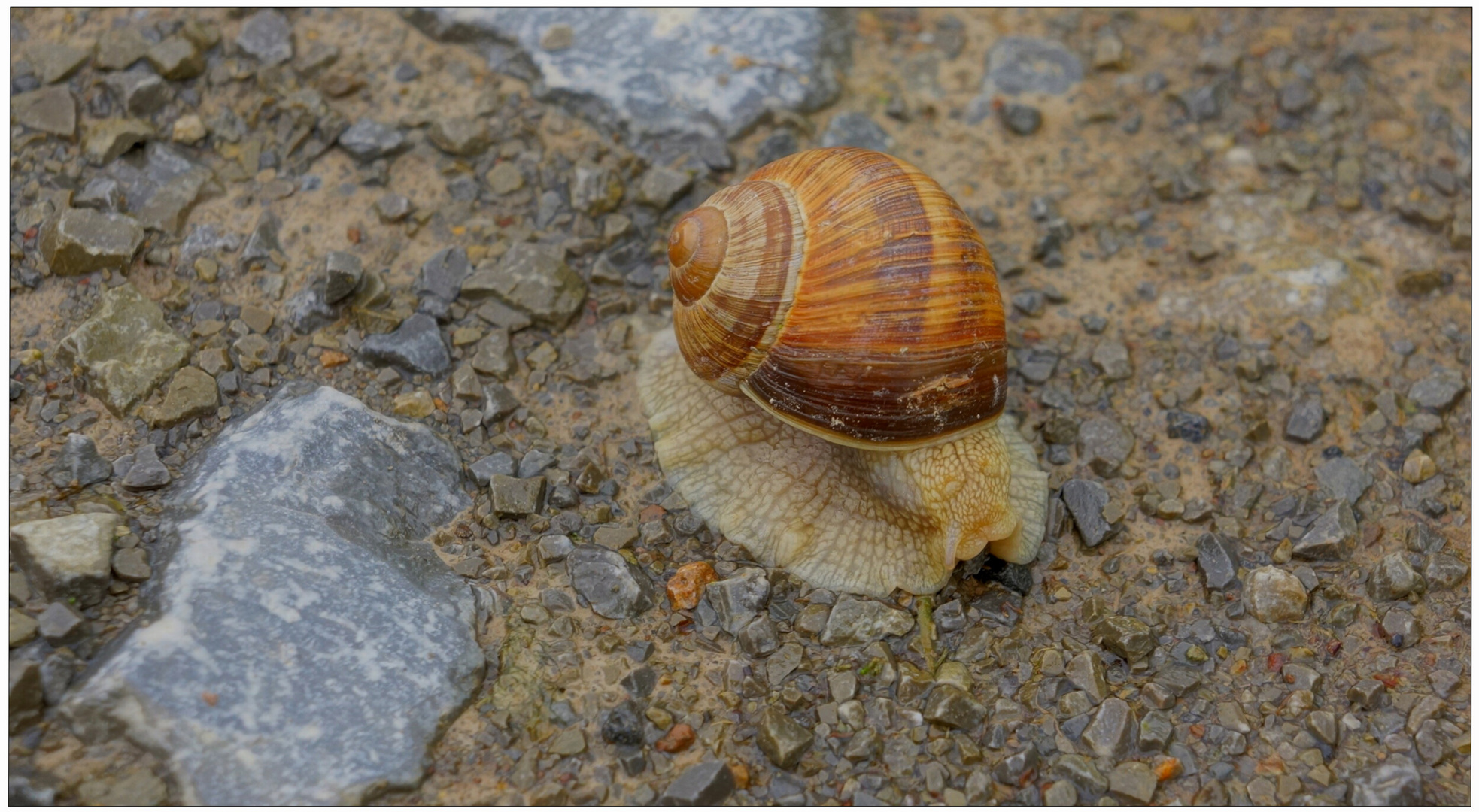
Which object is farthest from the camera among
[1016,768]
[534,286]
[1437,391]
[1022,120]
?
[1022,120]

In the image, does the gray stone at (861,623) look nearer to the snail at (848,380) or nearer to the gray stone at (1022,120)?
the snail at (848,380)

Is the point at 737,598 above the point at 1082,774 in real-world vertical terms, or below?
above

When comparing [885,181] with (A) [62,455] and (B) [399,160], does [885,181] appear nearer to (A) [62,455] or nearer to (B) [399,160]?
(B) [399,160]

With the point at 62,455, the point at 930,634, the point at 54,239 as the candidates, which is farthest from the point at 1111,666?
the point at 54,239

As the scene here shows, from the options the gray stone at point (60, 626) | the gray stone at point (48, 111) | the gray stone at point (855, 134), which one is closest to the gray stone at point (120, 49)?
the gray stone at point (48, 111)

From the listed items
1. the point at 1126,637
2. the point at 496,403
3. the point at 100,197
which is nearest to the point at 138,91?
the point at 100,197

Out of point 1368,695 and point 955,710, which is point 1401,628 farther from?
point 955,710
